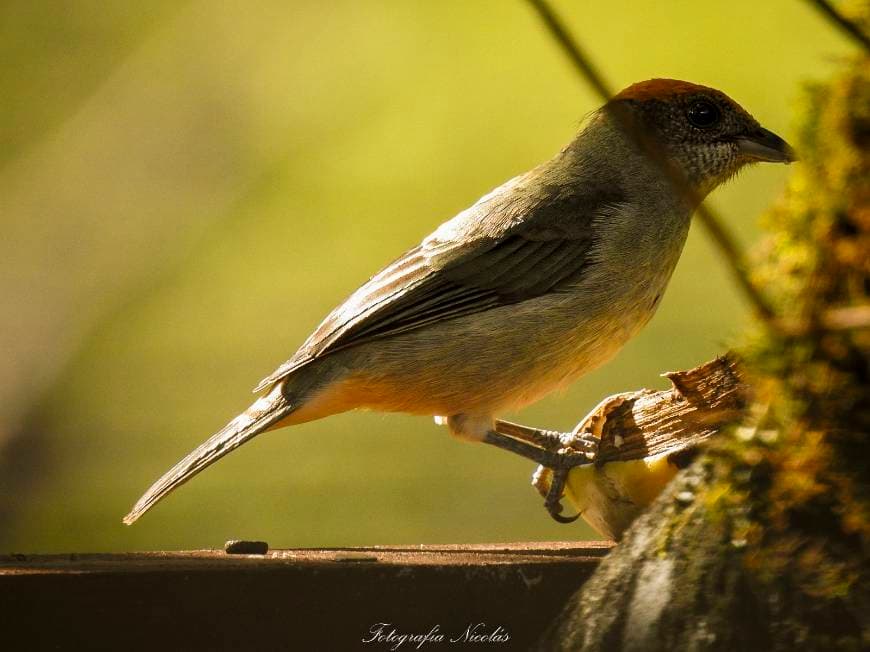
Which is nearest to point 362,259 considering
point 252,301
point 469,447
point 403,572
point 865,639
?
point 252,301

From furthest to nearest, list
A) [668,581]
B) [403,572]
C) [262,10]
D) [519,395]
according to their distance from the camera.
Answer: [262,10]
[519,395]
[403,572]
[668,581]

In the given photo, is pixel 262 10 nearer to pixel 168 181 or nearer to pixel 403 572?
pixel 168 181

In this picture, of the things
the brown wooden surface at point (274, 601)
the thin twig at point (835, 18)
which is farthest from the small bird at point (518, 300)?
the thin twig at point (835, 18)

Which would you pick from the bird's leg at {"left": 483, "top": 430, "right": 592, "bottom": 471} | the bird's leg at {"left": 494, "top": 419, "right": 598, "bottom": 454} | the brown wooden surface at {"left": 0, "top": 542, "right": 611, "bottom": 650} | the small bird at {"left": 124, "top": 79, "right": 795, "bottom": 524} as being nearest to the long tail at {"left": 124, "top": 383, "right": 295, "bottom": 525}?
the small bird at {"left": 124, "top": 79, "right": 795, "bottom": 524}

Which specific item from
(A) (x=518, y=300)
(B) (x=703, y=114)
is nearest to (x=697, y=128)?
(B) (x=703, y=114)

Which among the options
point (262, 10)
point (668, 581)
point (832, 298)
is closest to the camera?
point (832, 298)
